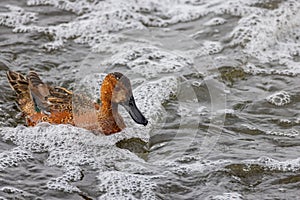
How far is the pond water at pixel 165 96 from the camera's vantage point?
4.67 metres

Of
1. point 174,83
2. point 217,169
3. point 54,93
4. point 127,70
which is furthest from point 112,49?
point 217,169

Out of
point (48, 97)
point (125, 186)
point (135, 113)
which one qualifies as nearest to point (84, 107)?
point (48, 97)

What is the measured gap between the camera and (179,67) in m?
6.58

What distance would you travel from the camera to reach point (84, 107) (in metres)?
5.30

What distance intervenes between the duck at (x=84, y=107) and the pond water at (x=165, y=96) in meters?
0.09

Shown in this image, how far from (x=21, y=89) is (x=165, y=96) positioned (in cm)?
134

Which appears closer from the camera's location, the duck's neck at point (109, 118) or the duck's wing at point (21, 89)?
the duck's neck at point (109, 118)

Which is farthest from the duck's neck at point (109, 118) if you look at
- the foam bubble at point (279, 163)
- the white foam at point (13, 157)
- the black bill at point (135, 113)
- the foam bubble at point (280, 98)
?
the foam bubble at point (280, 98)

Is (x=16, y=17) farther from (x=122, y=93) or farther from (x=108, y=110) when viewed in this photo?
(x=122, y=93)

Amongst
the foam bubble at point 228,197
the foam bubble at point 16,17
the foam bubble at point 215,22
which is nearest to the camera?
the foam bubble at point 228,197

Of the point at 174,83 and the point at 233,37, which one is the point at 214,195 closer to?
the point at 174,83

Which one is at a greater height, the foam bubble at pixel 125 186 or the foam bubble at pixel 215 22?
the foam bubble at pixel 215 22

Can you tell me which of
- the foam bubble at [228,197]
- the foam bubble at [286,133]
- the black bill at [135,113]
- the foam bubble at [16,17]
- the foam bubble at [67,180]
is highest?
the foam bubble at [16,17]

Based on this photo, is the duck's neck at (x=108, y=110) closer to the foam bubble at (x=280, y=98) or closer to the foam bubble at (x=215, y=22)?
the foam bubble at (x=280, y=98)
